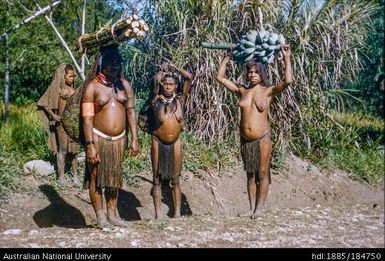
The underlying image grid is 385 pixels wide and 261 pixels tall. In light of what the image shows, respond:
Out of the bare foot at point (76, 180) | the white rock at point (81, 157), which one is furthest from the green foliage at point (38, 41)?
A: the bare foot at point (76, 180)

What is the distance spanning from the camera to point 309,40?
28.0ft

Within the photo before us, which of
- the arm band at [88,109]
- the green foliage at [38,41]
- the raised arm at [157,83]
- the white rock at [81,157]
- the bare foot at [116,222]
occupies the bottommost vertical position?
the bare foot at [116,222]

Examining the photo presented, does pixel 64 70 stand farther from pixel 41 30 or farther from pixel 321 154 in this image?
pixel 41 30

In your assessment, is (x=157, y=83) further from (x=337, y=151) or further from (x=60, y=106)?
(x=337, y=151)

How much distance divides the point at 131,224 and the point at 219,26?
3.92 m

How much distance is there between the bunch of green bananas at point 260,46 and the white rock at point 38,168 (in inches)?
122

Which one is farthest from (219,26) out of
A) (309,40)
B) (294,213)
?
(294,213)

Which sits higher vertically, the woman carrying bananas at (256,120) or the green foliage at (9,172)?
the woman carrying bananas at (256,120)

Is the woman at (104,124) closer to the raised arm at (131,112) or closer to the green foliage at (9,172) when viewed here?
the raised arm at (131,112)

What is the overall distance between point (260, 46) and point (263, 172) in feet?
4.08

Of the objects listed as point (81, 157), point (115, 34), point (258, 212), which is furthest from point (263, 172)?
point (81, 157)

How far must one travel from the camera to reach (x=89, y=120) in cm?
460

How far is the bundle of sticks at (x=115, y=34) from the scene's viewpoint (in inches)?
174

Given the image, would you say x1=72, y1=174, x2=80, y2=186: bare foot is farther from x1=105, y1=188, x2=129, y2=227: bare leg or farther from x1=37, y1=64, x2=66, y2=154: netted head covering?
x1=105, y1=188, x2=129, y2=227: bare leg
